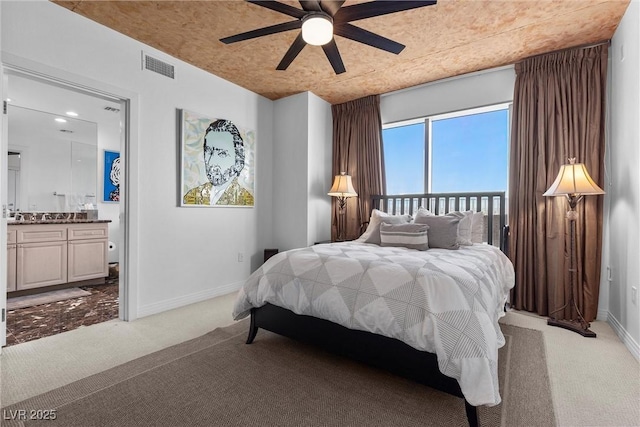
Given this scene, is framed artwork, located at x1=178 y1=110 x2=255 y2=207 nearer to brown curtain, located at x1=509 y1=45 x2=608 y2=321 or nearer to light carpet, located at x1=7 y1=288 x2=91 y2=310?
light carpet, located at x1=7 y1=288 x2=91 y2=310

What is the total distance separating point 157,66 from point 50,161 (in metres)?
2.97

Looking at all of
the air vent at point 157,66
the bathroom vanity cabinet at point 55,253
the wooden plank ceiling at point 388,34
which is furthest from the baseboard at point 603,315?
the bathroom vanity cabinet at point 55,253

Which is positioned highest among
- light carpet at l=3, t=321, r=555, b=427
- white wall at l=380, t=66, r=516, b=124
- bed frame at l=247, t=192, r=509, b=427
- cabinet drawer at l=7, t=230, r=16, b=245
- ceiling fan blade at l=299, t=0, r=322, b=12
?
white wall at l=380, t=66, r=516, b=124

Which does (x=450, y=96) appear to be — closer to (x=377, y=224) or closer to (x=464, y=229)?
(x=464, y=229)

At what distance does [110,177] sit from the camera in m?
5.37

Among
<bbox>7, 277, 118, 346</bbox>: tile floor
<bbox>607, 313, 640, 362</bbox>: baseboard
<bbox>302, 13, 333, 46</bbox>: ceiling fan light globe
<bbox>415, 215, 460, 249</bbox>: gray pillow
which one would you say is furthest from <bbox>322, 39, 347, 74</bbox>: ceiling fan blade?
<bbox>7, 277, 118, 346</bbox>: tile floor

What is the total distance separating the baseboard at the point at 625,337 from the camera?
2224 mm

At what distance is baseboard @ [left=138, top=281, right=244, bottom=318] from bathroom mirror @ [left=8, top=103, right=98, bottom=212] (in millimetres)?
3018

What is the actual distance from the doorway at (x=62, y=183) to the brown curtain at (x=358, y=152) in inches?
108

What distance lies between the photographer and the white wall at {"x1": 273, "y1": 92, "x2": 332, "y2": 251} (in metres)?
4.30

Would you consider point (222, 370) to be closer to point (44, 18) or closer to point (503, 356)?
point (503, 356)

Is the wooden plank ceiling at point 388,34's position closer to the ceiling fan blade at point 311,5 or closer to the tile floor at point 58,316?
the ceiling fan blade at point 311,5

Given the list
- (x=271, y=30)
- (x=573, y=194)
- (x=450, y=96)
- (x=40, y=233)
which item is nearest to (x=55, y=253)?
(x=40, y=233)

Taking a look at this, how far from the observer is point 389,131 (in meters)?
4.55
